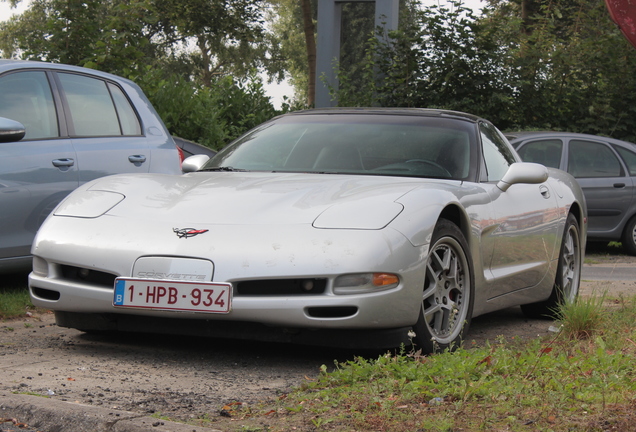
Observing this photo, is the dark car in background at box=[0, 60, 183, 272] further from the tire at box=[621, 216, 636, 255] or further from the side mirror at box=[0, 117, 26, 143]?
the tire at box=[621, 216, 636, 255]

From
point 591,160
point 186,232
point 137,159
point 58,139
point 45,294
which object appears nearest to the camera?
point 186,232

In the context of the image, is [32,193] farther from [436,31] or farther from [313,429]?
[436,31]

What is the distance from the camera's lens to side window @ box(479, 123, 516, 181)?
19.7 feet

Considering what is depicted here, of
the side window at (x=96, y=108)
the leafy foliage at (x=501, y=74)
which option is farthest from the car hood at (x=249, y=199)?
the leafy foliage at (x=501, y=74)

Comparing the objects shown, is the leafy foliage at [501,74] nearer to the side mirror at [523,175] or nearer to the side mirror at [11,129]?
the side mirror at [523,175]

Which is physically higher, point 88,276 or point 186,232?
point 186,232

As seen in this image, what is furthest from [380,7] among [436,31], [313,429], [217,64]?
[217,64]

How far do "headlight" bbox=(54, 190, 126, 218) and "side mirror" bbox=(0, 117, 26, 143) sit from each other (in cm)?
102

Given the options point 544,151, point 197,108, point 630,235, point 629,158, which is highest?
point 197,108

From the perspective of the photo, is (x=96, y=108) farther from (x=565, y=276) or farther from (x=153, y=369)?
(x=565, y=276)

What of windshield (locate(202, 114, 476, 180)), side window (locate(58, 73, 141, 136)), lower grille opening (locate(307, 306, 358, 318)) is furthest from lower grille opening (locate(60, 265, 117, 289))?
side window (locate(58, 73, 141, 136))

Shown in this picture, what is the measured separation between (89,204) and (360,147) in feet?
5.52

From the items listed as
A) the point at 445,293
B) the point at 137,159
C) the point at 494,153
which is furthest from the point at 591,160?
the point at 445,293

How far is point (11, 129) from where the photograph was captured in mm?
5738
